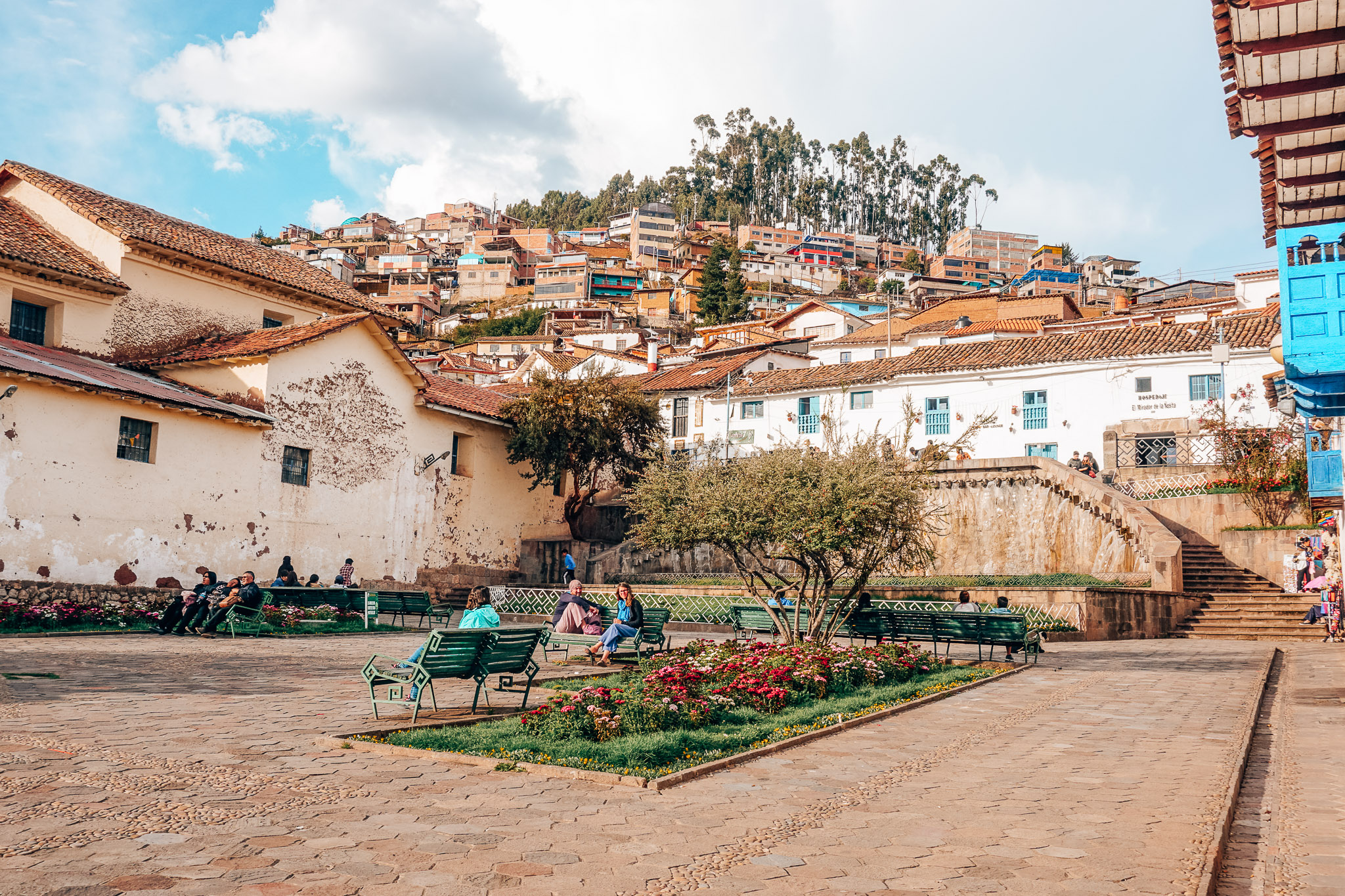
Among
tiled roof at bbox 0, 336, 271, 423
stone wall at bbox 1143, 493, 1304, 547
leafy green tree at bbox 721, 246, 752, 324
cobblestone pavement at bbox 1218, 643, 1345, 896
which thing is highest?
leafy green tree at bbox 721, 246, 752, 324

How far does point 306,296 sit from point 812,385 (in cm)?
2077

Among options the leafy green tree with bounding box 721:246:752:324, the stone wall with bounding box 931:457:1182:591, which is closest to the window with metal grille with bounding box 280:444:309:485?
the stone wall with bounding box 931:457:1182:591

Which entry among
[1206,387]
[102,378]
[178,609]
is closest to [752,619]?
[178,609]

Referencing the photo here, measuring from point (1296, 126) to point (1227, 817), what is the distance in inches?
Answer: 293

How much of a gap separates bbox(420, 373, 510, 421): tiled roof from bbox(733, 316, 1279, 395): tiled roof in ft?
42.8

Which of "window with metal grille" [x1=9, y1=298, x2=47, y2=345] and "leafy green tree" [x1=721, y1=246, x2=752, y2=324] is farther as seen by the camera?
"leafy green tree" [x1=721, y1=246, x2=752, y2=324]

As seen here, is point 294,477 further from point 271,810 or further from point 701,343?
point 701,343

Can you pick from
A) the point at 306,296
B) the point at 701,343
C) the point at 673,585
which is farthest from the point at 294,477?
the point at 701,343

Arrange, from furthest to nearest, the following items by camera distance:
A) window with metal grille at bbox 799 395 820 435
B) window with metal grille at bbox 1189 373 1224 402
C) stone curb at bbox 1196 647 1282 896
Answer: window with metal grille at bbox 799 395 820 435 → window with metal grille at bbox 1189 373 1224 402 → stone curb at bbox 1196 647 1282 896

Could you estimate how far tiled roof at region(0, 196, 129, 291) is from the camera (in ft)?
74.6

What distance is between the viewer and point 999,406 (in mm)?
38625

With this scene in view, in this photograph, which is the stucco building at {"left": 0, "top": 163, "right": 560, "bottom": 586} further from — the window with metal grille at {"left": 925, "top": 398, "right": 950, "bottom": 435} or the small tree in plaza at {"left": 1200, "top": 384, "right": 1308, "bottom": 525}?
the small tree in plaza at {"left": 1200, "top": 384, "right": 1308, "bottom": 525}

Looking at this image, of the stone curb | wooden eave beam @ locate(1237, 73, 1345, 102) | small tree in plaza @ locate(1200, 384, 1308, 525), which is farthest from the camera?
small tree in plaza @ locate(1200, 384, 1308, 525)

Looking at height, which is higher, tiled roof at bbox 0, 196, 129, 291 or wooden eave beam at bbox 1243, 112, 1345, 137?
Answer: tiled roof at bbox 0, 196, 129, 291
